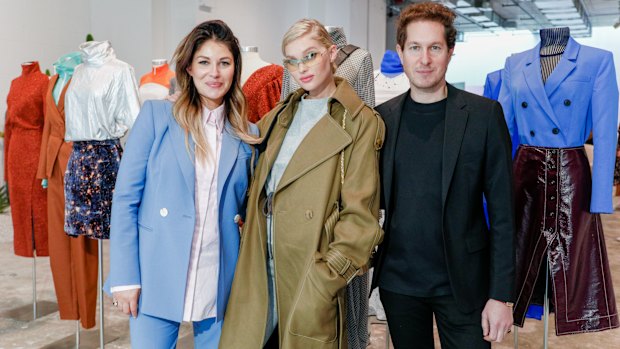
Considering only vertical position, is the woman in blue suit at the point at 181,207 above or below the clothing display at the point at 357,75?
below

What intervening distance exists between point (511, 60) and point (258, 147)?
140 cm

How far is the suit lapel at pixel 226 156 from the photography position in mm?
1882

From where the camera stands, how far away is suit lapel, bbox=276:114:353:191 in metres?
1.73

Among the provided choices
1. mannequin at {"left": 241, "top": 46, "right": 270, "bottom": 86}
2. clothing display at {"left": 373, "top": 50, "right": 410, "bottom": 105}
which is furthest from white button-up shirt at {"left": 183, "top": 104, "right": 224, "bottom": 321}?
clothing display at {"left": 373, "top": 50, "right": 410, "bottom": 105}

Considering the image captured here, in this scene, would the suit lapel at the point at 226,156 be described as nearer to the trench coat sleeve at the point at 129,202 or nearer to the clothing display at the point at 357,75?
the trench coat sleeve at the point at 129,202

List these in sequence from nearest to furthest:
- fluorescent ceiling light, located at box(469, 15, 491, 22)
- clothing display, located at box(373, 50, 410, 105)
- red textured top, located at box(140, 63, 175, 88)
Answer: clothing display, located at box(373, 50, 410, 105) → red textured top, located at box(140, 63, 175, 88) → fluorescent ceiling light, located at box(469, 15, 491, 22)

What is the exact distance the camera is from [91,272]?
3.53 meters

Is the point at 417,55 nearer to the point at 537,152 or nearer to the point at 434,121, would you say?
the point at 434,121

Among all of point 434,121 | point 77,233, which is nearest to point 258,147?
point 434,121

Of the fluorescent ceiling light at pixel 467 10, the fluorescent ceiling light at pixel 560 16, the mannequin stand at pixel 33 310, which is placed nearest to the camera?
the mannequin stand at pixel 33 310

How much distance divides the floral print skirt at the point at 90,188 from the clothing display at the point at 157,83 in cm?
126

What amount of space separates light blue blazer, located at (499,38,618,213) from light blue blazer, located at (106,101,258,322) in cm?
137

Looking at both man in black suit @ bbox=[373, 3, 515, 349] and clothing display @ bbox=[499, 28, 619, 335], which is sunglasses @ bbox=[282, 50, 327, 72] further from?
clothing display @ bbox=[499, 28, 619, 335]

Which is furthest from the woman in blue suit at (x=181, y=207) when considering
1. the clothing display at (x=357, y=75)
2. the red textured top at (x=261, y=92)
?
the red textured top at (x=261, y=92)
